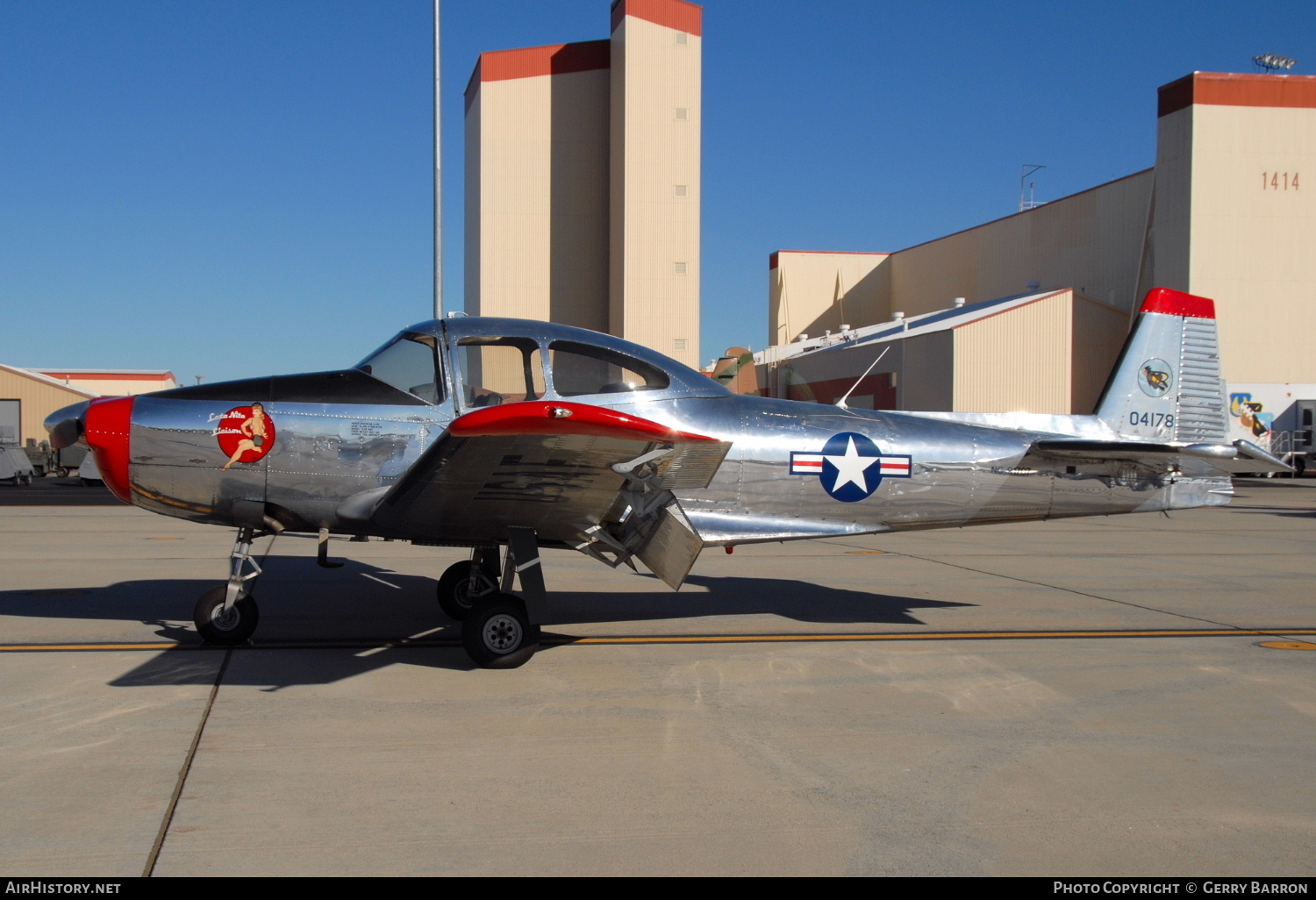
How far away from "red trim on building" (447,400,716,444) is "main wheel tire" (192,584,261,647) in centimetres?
260

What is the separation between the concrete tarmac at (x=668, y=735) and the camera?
3.45 m

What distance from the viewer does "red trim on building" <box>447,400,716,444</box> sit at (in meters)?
4.62

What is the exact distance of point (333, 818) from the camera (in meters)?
3.65

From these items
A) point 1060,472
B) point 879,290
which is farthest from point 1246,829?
point 879,290

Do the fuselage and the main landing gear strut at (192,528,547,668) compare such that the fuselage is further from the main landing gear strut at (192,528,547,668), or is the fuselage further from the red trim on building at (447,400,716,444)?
the red trim on building at (447,400,716,444)

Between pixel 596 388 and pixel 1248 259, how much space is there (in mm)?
29820

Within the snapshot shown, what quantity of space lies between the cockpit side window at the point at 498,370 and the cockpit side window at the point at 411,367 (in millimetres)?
183

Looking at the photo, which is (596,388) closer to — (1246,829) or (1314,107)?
(1246,829)

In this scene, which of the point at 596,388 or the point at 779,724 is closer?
the point at 779,724

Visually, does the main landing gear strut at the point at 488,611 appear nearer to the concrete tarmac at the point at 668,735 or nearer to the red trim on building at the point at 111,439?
the concrete tarmac at the point at 668,735

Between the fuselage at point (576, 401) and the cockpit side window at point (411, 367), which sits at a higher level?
the cockpit side window at point (411, 367)

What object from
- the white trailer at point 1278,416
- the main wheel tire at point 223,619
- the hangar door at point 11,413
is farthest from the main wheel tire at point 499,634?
the hangar door at point 11,413

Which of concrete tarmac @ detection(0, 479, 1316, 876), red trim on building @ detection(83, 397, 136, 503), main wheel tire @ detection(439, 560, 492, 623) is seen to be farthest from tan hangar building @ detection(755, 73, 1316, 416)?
red trim on building @ detection(83, 397, 136, 503)

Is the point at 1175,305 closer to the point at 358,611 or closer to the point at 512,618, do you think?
the point at 512,618
